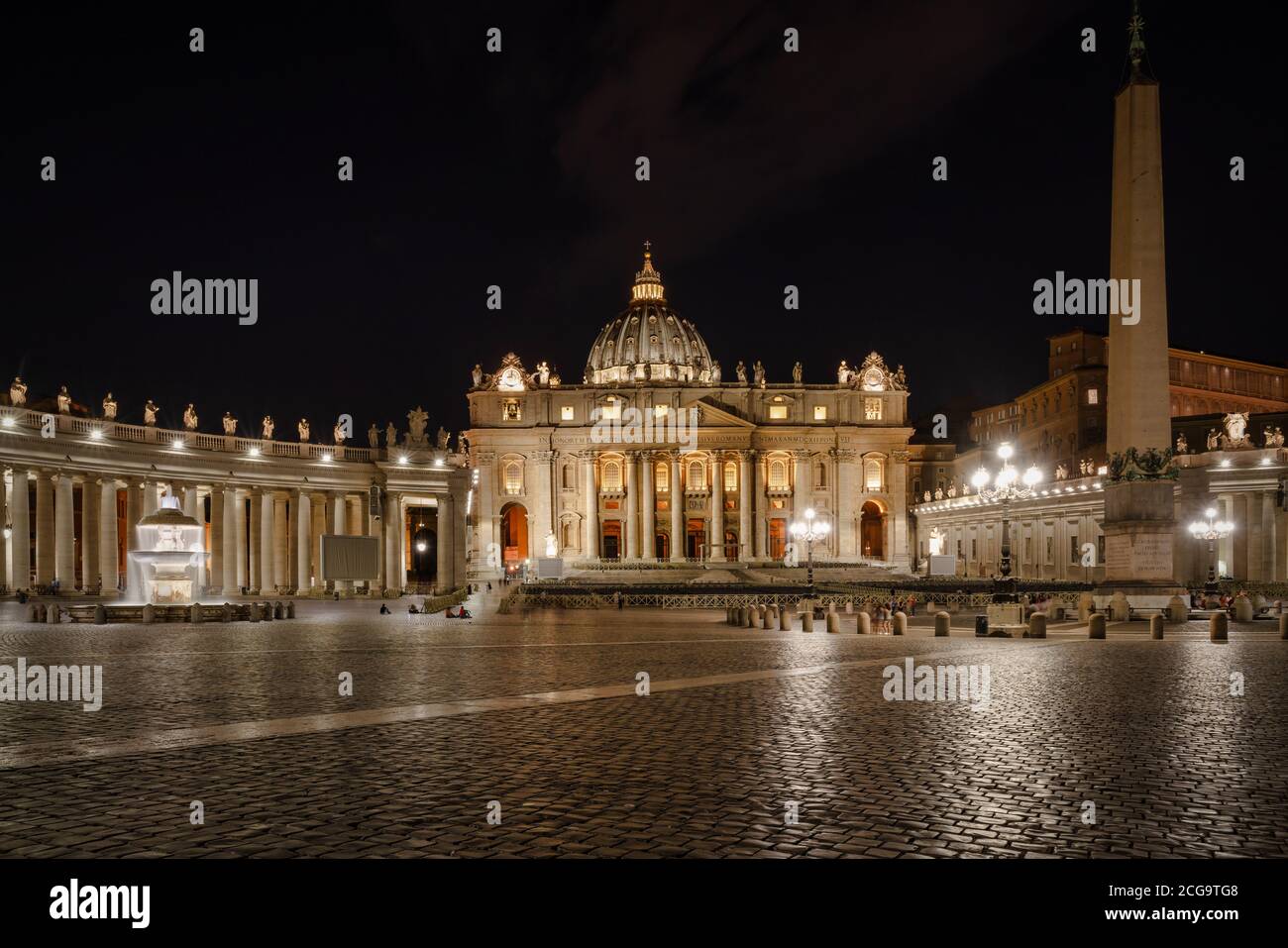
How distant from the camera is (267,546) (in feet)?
197

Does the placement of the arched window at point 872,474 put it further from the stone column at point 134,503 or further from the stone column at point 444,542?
the stone column at point 134,503

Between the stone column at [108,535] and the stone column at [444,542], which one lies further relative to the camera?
the stone column at [444,542]

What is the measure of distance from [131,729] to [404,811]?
19.6 feet

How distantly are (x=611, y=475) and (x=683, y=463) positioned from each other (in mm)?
7806

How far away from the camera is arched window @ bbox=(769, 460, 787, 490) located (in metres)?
115

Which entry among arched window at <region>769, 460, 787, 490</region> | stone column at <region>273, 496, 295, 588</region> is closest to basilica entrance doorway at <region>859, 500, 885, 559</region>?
arched window at <region>769, 460, 787, 490</region>

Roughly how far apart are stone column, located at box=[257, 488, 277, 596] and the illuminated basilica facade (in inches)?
1889

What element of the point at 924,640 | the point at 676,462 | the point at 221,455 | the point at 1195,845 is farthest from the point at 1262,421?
the point at 1195,845

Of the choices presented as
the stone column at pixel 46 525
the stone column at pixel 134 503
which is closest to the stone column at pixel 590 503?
the stone column at pixel 134 503

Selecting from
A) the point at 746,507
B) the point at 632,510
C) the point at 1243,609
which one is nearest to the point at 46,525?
the point at 1243,609

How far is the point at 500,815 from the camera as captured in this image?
864cm

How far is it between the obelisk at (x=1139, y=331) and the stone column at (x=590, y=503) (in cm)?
8088

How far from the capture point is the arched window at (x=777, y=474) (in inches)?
4513
